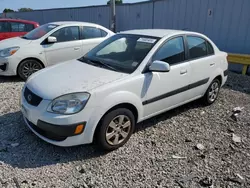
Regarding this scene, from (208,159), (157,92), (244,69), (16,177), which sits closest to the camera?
(16,177)

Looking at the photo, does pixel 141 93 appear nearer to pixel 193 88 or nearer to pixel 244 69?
pixel 193 88

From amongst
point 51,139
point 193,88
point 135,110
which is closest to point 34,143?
point 51,139

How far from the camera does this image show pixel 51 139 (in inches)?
108

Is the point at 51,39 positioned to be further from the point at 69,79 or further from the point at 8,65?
the point at 69,79

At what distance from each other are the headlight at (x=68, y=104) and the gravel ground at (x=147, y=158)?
0.67 meters

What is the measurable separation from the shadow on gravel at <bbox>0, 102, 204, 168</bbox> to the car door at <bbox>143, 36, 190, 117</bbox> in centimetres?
105

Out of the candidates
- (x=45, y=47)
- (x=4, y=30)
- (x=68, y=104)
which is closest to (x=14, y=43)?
(x=45, y=47)

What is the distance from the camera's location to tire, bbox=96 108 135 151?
9.11ft

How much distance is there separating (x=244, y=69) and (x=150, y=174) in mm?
5670

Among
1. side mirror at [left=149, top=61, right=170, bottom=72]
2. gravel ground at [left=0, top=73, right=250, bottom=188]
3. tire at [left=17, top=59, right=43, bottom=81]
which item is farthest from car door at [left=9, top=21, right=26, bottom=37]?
side mirror at [left=149, top=61, right=170, bottom=72]

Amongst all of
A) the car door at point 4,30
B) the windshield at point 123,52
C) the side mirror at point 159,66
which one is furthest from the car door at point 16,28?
the side mirror at point 159,66

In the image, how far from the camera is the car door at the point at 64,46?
5723 mm

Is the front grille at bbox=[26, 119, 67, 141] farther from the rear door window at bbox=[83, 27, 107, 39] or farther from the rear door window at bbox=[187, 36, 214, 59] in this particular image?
the rear door window at bbox=[83, 27, 107, 39]

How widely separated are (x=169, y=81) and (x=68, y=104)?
1595 millimetres
